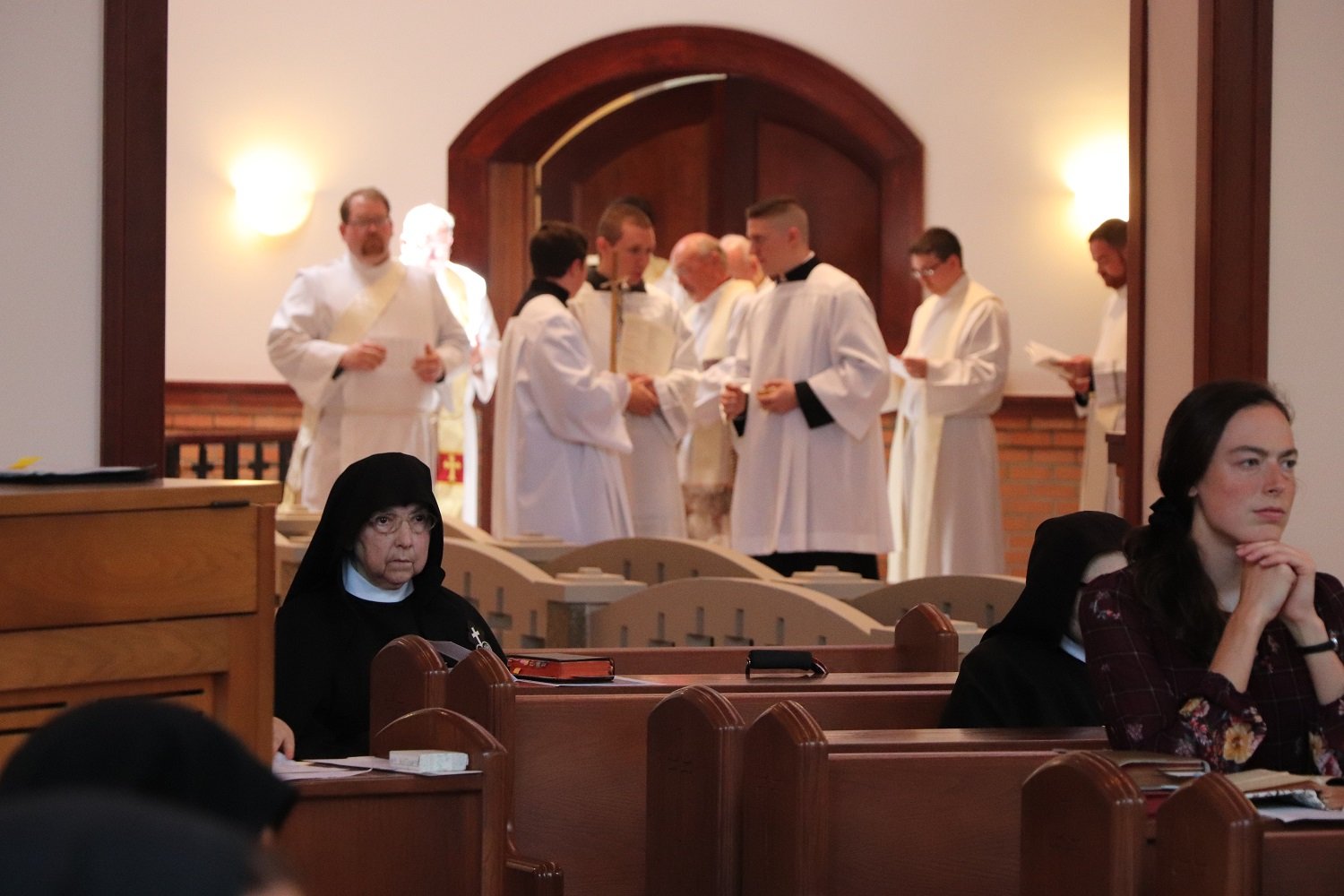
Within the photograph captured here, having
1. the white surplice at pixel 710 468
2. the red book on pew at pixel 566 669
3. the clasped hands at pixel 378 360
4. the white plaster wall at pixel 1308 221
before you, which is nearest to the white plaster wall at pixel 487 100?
the white surplice at pixel 710 468

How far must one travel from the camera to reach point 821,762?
120 inches

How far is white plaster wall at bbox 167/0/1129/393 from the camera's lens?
40.1 feet

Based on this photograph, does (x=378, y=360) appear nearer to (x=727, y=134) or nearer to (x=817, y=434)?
(x=817, y=434)

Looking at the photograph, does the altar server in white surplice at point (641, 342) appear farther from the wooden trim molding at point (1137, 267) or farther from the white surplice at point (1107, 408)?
the wooden trim molding at point (1137, 267)

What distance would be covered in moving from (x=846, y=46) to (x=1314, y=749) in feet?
31.6

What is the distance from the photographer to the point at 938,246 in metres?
10.6

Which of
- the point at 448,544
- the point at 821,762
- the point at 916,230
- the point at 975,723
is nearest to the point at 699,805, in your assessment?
the point at 821,762

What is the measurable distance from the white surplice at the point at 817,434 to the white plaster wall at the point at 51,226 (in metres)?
4.79

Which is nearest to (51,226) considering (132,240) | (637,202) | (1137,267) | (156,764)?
(132,240)

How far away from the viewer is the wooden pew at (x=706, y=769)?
3.22 meters

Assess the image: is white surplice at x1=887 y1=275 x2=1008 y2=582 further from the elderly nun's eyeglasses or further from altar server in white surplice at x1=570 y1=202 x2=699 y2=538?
the elderly nun's eyeglasses

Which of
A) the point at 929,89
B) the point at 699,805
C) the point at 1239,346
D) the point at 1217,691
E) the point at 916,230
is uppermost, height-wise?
the point at 929,89

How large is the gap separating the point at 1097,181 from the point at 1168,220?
6647 mm

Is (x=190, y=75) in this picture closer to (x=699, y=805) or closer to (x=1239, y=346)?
(x=1239, y=346)
